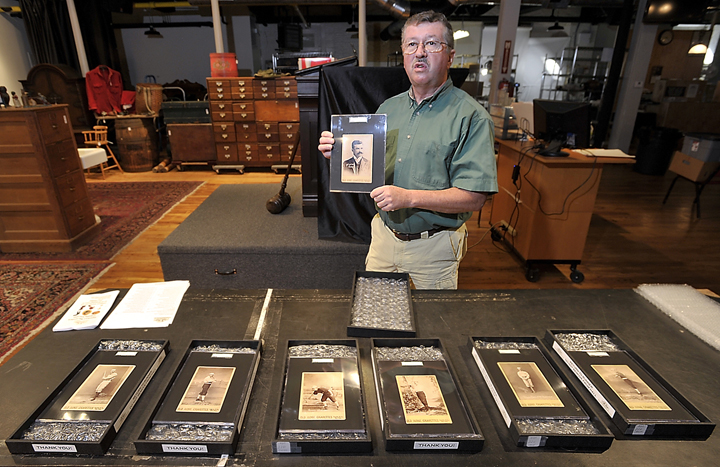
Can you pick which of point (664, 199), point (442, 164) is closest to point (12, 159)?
point (442, 164)

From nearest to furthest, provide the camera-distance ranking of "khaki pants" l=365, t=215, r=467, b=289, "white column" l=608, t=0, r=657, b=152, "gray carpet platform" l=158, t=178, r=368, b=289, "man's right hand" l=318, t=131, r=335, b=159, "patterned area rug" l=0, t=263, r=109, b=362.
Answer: "man's right hand" l=318, t=131, r=335, b=159 < "khaki pants" l=365, t=215, r=467, b=289 < "patterned area rug" l=0, t=263, r=109, b=362 < "gray carpet platform" l=158, t=178, r=368, b=289 < "white column" l=608, t=0, r=657, b=152

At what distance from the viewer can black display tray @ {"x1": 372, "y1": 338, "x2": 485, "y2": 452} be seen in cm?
79

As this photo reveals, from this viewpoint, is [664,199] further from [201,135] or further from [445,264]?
[201,135]

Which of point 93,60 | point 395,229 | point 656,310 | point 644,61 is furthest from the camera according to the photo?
point 93,60

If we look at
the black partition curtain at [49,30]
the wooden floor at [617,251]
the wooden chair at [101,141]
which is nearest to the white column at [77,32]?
the black partition curtain at [49,30]

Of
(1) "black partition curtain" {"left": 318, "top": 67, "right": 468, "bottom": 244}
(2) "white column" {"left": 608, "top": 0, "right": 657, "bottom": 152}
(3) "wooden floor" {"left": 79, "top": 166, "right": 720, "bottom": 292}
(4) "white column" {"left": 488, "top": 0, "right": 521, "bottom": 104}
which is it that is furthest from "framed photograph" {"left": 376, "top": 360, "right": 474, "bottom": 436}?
(2) "white column" {"left": 608, "top": 0, "right": 657, "bottom": 152}

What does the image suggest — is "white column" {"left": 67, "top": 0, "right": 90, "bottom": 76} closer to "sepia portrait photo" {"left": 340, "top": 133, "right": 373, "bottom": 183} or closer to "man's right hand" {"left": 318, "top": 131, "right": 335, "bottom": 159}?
"man's right hand" {"left": 318, "top": 131, "right": 335, "bottom": 159}

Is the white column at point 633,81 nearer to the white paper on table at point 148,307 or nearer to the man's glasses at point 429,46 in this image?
the man's glasses at point 429,46

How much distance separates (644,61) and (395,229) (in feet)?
25.3

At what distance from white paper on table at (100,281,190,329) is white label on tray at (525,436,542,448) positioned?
1.03m

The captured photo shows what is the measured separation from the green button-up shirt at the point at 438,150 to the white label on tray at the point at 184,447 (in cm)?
106

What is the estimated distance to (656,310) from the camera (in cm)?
130

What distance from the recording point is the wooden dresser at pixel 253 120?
228 inches

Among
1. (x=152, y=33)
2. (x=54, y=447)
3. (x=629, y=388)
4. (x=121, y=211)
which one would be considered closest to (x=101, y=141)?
(x=121, y=211)
